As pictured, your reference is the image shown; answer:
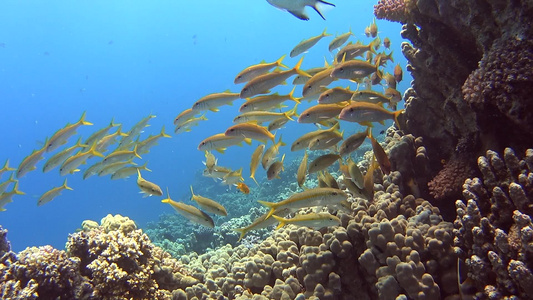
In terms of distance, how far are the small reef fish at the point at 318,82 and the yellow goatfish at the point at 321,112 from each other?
0.62 meters

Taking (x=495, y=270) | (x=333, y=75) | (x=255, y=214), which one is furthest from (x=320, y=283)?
(x=255, y=214)

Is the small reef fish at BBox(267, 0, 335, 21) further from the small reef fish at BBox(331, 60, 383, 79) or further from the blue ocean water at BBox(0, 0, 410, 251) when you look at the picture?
the blue ocean water at BBox(0, 0, 410, 251)

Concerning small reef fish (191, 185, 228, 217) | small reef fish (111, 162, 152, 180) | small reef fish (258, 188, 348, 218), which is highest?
small reef fish (111, 162, 152, 180)

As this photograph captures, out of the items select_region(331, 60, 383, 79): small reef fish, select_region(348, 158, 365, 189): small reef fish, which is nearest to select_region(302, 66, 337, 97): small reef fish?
select_region(331, 60, 383, 79): small reef fish

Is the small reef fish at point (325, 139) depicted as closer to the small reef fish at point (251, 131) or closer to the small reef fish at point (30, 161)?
the small reef fish at point (251, 131)

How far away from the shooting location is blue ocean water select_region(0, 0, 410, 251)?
72.9 meters

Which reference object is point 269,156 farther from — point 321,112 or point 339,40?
point 339,40

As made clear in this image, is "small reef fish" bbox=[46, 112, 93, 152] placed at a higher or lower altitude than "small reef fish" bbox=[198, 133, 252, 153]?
higher

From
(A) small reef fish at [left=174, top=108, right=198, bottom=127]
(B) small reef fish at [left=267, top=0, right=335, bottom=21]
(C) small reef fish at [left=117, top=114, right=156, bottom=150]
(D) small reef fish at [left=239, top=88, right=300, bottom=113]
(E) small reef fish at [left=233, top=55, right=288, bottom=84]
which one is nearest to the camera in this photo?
(B) small reef fish at [left=267, top=0, right=335, bottom=21]

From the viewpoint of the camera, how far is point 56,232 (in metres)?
56.3

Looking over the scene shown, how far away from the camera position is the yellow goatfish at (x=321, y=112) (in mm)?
4259

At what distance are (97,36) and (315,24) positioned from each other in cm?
8754

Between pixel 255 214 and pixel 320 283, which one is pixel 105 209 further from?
pixel 320 283

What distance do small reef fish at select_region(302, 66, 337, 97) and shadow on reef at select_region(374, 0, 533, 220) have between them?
1.55m
